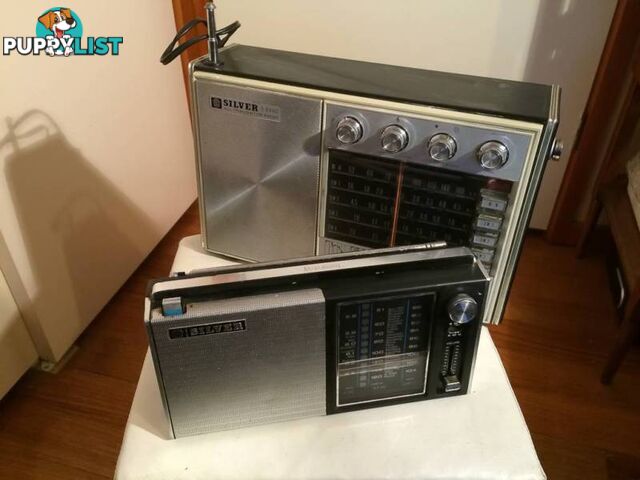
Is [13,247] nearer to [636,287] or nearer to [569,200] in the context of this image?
[636,287]

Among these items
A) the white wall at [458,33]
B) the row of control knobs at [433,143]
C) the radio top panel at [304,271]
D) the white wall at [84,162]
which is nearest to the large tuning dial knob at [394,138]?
the row of control knobs at [433,143]

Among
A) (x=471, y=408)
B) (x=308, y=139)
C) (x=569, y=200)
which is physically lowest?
(x=569, y=200)

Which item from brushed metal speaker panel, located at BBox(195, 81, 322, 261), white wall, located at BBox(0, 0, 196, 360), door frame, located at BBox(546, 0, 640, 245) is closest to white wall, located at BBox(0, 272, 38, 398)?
white wall, located at BBox(0, 0, 196, 360)

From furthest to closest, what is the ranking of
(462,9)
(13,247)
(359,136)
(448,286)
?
(462,9) → (13,247) → (359,136) → (448,286)

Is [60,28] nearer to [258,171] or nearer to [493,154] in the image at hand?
[258,171]

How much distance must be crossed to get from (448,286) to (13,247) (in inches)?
36.2

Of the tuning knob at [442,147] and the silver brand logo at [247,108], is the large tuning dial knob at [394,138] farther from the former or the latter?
the silver brand logo at [247,108]

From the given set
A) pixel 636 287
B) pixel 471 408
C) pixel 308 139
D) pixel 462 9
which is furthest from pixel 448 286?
pixel 462 9

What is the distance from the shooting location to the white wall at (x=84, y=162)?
1083 mm

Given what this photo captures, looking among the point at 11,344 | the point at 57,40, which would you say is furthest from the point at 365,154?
the point at 11,344

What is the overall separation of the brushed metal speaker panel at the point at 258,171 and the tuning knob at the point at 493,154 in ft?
0.69

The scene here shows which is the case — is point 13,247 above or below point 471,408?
below

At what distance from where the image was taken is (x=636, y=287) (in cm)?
115

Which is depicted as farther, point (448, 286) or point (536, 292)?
point (536, 292)
